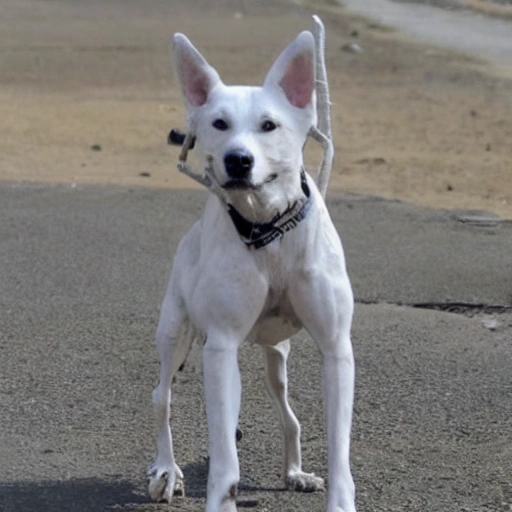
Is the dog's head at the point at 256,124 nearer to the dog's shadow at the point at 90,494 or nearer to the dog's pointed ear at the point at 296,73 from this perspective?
the dog's pointed ear at the point at 296,73

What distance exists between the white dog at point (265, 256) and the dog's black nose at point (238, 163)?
61mm

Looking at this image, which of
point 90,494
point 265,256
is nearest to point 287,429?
point 90,494

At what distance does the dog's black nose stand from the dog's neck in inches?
11.4

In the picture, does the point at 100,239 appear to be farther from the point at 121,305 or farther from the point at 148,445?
the point at 148,445

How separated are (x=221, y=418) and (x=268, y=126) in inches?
37.4

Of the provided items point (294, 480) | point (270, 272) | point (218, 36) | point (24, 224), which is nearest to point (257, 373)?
point (294, 480)

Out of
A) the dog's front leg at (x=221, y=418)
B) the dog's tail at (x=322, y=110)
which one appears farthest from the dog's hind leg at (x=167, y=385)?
the dog's tail at (x=322, y=110)

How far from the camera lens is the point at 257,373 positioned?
291 inches

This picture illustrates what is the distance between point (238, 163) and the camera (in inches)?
188

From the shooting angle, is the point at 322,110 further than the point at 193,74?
Yes

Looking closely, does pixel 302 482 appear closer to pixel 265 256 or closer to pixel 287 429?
pixel 287 429

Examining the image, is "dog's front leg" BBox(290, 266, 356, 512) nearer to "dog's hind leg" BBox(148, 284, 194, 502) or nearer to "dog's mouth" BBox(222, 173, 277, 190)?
"dog's mouth" BBox(222, 173, 277, 190)

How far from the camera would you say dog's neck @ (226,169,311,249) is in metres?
5.08

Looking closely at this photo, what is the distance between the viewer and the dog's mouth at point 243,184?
190 inches
